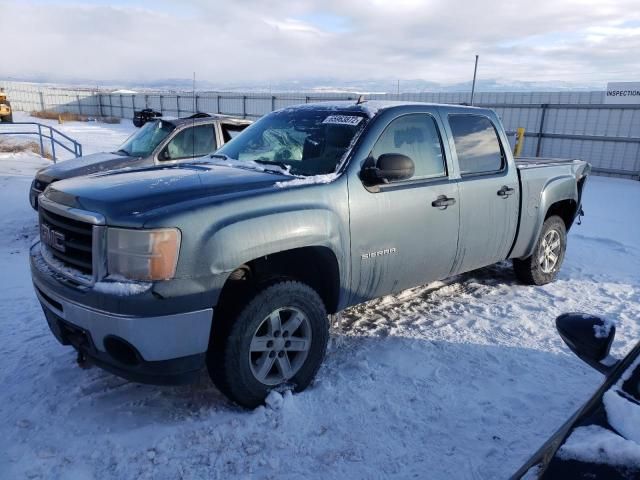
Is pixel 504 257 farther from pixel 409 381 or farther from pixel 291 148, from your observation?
pixel 291 148

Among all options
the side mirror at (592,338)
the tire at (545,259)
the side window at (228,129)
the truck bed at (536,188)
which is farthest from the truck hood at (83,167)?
the side mirror at (592,338)

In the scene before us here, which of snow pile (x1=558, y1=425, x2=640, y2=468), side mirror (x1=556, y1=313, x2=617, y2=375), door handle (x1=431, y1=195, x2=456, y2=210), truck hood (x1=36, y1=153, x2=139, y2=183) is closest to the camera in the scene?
snow pile (x1=558, y1=425, x2=640, y2=468)

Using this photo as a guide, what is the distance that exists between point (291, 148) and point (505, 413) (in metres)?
2.42

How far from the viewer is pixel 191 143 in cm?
782

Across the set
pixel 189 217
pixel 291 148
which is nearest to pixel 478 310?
pixel 291 148

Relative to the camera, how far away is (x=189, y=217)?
2.61 metres

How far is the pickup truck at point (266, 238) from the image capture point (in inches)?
102

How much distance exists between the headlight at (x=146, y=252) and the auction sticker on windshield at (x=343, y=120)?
5.69 feet

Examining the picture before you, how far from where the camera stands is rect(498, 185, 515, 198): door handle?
14.7 feet

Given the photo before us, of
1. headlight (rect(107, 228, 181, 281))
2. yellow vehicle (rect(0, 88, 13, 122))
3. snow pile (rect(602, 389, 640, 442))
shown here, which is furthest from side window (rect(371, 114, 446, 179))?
yellow vehicle (rect(0, 88, 13, 122))

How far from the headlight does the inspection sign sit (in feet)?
50.8

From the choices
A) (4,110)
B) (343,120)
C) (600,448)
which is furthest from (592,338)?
(4,110)

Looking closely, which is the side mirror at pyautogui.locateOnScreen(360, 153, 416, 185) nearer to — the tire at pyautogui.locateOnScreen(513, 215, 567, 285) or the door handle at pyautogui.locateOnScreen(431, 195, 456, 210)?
the door handle at pyautogui.locateOnScreen(431, 195, 456, 210)

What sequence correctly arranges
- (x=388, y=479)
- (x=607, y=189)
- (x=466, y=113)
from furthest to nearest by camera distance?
(x=607, y=189) → (x=466, y=113) → (x=388, y=479)
